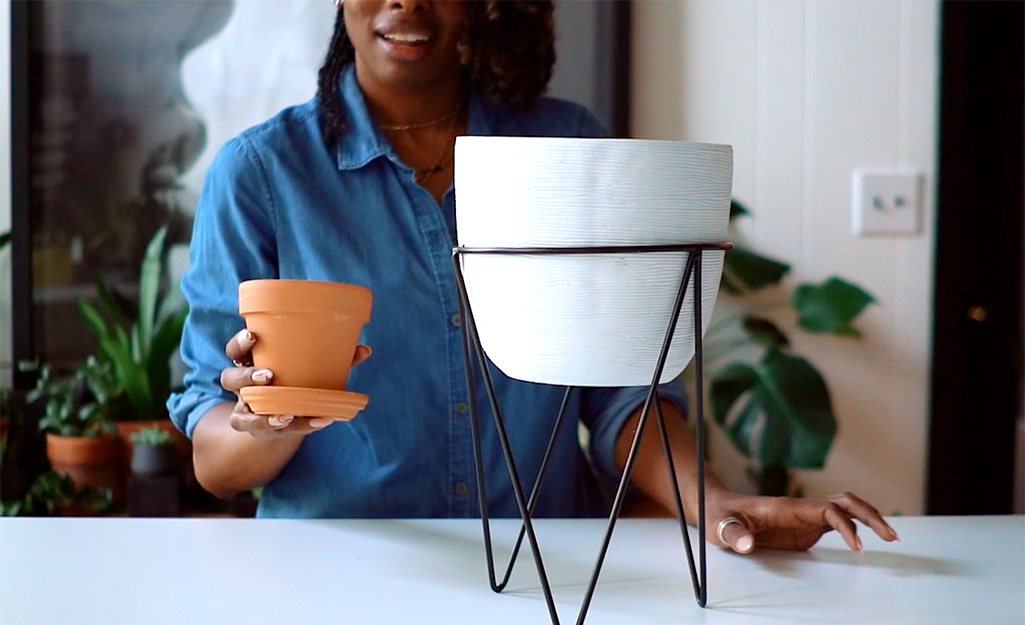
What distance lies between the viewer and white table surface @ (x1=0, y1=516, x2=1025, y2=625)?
0.47 meters

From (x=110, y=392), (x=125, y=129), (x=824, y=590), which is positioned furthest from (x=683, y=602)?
(x=125, y=129)

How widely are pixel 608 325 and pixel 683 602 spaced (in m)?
0.16

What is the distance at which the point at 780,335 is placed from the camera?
1.56m

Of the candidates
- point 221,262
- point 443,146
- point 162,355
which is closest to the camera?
point 221,262

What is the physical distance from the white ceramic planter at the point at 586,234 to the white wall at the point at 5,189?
138cm

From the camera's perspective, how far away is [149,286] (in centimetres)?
154

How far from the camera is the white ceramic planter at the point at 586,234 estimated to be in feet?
1.36

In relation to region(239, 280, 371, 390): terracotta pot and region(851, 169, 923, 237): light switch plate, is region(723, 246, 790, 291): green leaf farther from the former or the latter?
region(239, 280, 371, 390): terracotta pot

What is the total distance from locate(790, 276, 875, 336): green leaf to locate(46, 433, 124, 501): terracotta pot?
1137 mm

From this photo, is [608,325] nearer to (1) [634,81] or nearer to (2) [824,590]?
(2) [824,590]

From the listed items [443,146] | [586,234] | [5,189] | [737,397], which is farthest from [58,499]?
[586,234]

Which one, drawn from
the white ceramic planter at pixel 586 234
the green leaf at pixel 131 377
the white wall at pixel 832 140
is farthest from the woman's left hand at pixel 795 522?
the green leaf at pixel 131 377

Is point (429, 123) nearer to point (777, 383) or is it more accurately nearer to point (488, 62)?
point (488, 62)

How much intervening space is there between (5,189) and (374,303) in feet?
3.23
